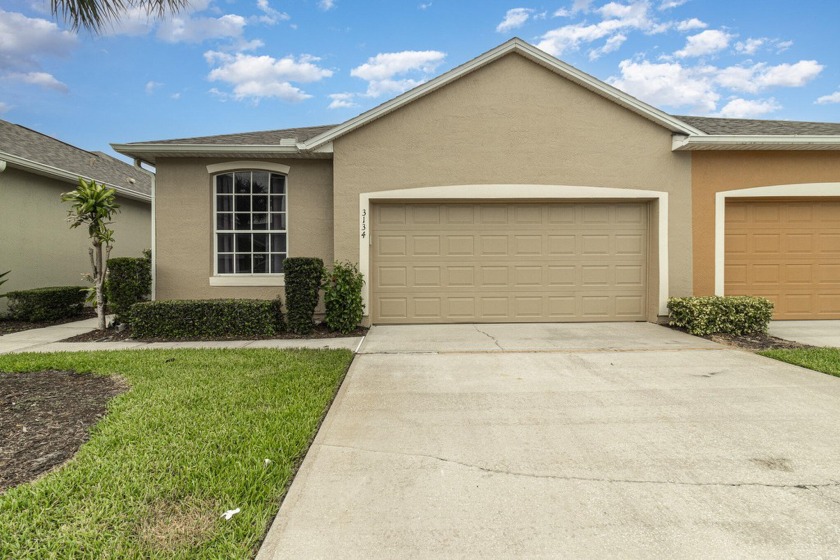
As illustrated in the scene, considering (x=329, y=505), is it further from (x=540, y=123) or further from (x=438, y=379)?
(x=540, y=123)

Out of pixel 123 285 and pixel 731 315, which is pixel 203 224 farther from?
pixel 731 315

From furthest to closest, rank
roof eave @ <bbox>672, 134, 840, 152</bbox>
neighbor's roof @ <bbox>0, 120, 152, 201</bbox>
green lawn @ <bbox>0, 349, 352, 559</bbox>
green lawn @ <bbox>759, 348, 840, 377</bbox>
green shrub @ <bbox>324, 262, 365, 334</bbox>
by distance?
neighbor's roof @ <bbox>0, 120, 152, 201</bbox>, roof eave @ <bbox>672, 134, 840, 152</bbox>, green shrub @ <bbox>324, 262, 365, 334</bbox>, green lawn @ <bbox>759, 348, 840, 377</bbox>, green lawn @ <bbox>0, 349, 352, 559</bbox>

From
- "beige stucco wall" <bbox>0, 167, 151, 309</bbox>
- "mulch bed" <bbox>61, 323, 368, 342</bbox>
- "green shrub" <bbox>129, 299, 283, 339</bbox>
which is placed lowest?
"mulch bed" <bbox>61, 323, 368, 342</bbox>

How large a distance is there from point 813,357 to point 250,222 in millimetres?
9523

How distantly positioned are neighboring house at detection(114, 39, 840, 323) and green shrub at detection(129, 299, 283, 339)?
1.35 m

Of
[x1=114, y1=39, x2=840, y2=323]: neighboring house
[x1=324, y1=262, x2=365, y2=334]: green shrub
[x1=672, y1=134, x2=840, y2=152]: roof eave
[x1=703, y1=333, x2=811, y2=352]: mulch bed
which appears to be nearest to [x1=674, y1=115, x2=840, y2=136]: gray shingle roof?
[x1=114, y1=39, x2=840, y2=323]: neighboring house

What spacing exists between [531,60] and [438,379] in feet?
20.9

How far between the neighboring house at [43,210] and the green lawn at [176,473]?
823cm

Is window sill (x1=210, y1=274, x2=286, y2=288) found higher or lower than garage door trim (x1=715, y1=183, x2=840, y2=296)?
lower

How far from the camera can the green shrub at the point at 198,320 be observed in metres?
7.26

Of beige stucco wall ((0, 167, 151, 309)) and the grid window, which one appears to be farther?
beige stucco wall ((0, 167, 151, 309))

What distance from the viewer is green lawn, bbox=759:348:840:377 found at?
5.09 m

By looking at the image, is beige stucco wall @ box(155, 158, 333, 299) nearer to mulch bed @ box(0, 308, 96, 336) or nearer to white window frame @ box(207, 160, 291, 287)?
white window frame @ box(207, 160, 291, 287)

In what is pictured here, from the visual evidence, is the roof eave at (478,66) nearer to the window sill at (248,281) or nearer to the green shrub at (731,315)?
the window sill at (248,281)
